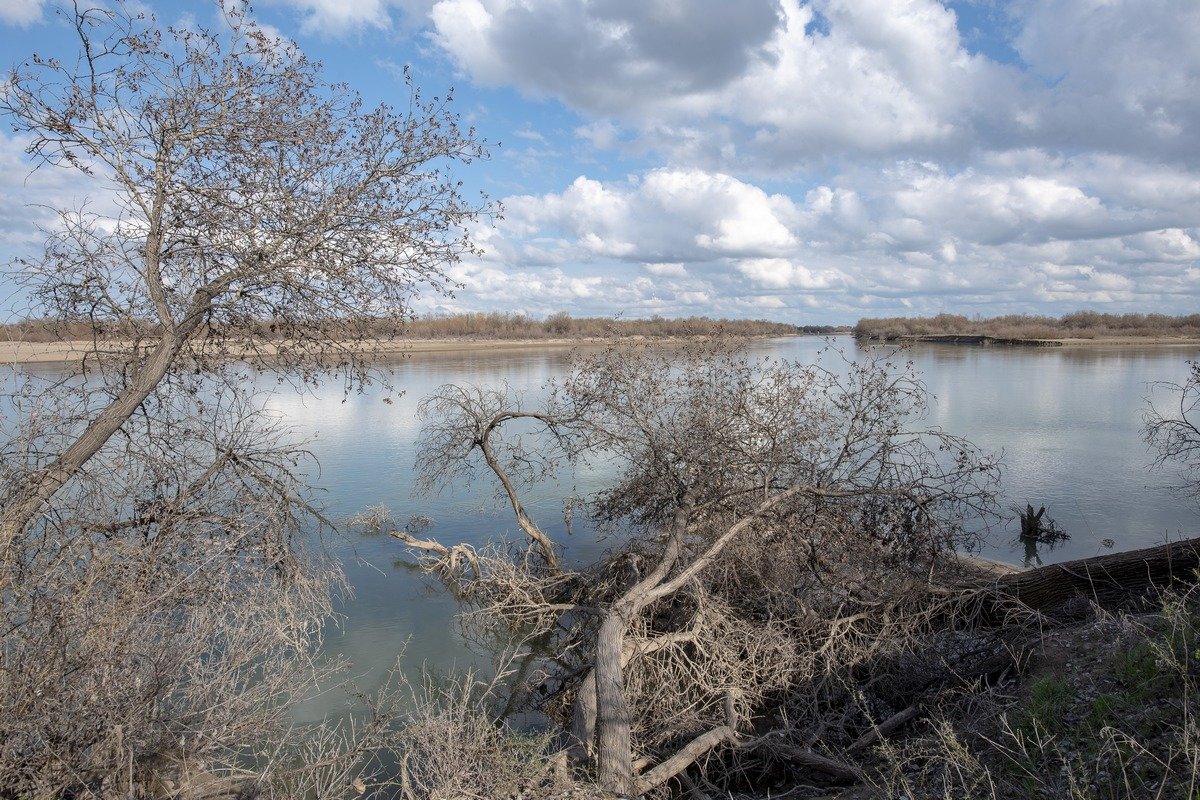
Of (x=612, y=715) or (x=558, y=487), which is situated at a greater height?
(x=612, y=715)

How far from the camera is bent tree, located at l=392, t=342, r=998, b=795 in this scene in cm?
765

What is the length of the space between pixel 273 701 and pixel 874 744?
6.32 metres

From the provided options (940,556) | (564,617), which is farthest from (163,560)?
(940,556)

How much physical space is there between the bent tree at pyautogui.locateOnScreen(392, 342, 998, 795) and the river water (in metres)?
1.16

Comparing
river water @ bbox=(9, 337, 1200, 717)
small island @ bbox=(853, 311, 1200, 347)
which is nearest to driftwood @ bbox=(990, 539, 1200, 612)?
river water @ bbox=(9, 337, 1200, 717)

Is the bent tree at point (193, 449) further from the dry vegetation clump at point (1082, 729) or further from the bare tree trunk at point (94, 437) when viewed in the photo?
the dry vegetation clump at point (1082, 729)

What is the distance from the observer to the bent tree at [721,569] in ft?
25.1

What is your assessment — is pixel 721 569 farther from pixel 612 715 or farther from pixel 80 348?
pixel 80 348

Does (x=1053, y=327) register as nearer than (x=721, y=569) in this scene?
No

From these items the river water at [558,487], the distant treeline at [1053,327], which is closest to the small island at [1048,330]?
the distant treeline at [1053,327]

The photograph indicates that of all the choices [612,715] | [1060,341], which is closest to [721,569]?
[612,715]

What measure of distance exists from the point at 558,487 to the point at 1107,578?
1276 cm

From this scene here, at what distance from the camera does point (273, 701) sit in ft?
27.5

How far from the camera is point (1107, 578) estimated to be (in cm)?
869
